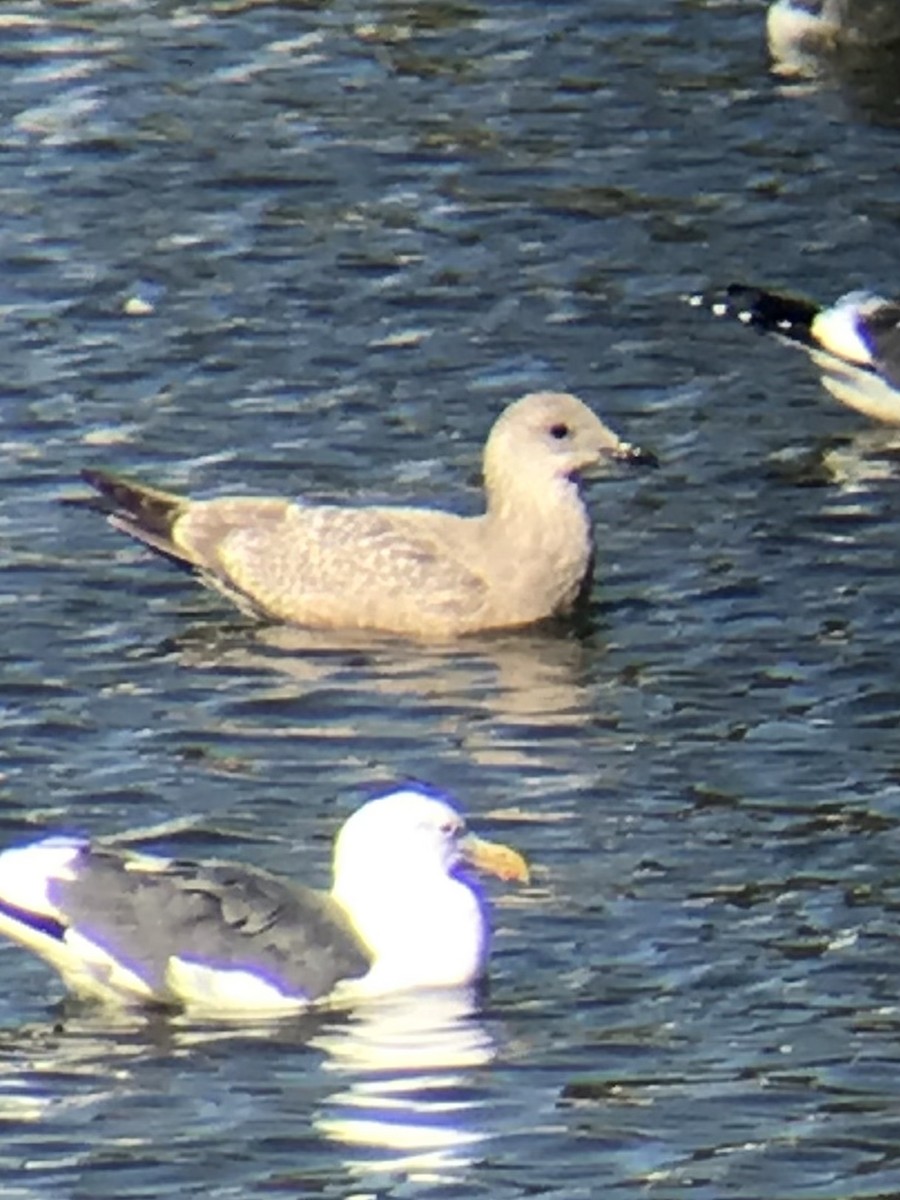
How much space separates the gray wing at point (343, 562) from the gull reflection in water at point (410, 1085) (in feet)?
12.0

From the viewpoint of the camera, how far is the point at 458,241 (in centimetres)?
2008

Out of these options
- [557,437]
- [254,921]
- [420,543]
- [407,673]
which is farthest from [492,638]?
[254,921]

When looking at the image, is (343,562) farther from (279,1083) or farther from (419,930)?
(279,1083)

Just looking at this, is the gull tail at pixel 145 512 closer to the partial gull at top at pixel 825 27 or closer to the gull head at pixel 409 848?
the gull head at pixel 409 848

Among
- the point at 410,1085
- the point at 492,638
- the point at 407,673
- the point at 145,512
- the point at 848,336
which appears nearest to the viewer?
the point at 410,1085

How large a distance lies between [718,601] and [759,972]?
3781mm

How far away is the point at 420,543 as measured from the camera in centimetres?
1616

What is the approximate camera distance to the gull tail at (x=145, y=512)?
1625 cm

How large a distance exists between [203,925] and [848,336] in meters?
6.77

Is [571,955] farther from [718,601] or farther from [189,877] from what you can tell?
[718,601]

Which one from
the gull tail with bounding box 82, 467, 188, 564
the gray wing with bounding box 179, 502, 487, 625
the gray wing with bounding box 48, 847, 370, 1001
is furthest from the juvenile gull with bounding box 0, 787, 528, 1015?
the gull tail with bounding box 82, 467, 188, 564

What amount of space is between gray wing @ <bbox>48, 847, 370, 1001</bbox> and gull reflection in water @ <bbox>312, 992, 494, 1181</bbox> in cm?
22

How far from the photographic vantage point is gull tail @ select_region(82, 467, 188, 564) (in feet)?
53.3

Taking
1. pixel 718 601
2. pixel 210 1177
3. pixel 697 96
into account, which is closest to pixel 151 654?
pixel 718 601
